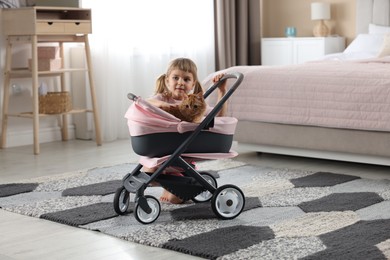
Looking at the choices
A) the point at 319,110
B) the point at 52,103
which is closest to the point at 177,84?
the point at 319,110

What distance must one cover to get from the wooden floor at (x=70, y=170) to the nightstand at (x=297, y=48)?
1923 mm

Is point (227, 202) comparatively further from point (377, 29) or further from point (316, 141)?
point (377, 29)

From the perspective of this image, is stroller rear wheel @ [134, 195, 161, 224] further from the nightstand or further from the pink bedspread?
the nightstand

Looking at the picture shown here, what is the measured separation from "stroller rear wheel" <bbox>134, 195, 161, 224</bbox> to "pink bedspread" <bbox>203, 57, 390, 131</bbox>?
1.48m

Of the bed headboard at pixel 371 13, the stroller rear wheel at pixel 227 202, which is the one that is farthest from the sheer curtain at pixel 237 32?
the stroller rear wheel at pixel 227 202

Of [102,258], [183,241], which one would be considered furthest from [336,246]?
[102,258]

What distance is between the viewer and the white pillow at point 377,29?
6.07 m

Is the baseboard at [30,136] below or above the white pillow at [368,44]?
below

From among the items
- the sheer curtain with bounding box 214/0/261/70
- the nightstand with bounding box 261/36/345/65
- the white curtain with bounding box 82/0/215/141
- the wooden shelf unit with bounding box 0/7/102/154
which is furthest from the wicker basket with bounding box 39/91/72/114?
the nightstand with bounding box 261/36/345/65

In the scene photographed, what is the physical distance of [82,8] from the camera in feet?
17.2

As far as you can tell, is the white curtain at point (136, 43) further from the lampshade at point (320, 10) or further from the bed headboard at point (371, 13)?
the bed headboard at point (371, 13)

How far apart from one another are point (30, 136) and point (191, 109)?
2734mm

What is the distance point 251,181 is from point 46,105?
Answer: 1.98 m

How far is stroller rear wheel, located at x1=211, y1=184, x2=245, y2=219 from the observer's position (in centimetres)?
298
